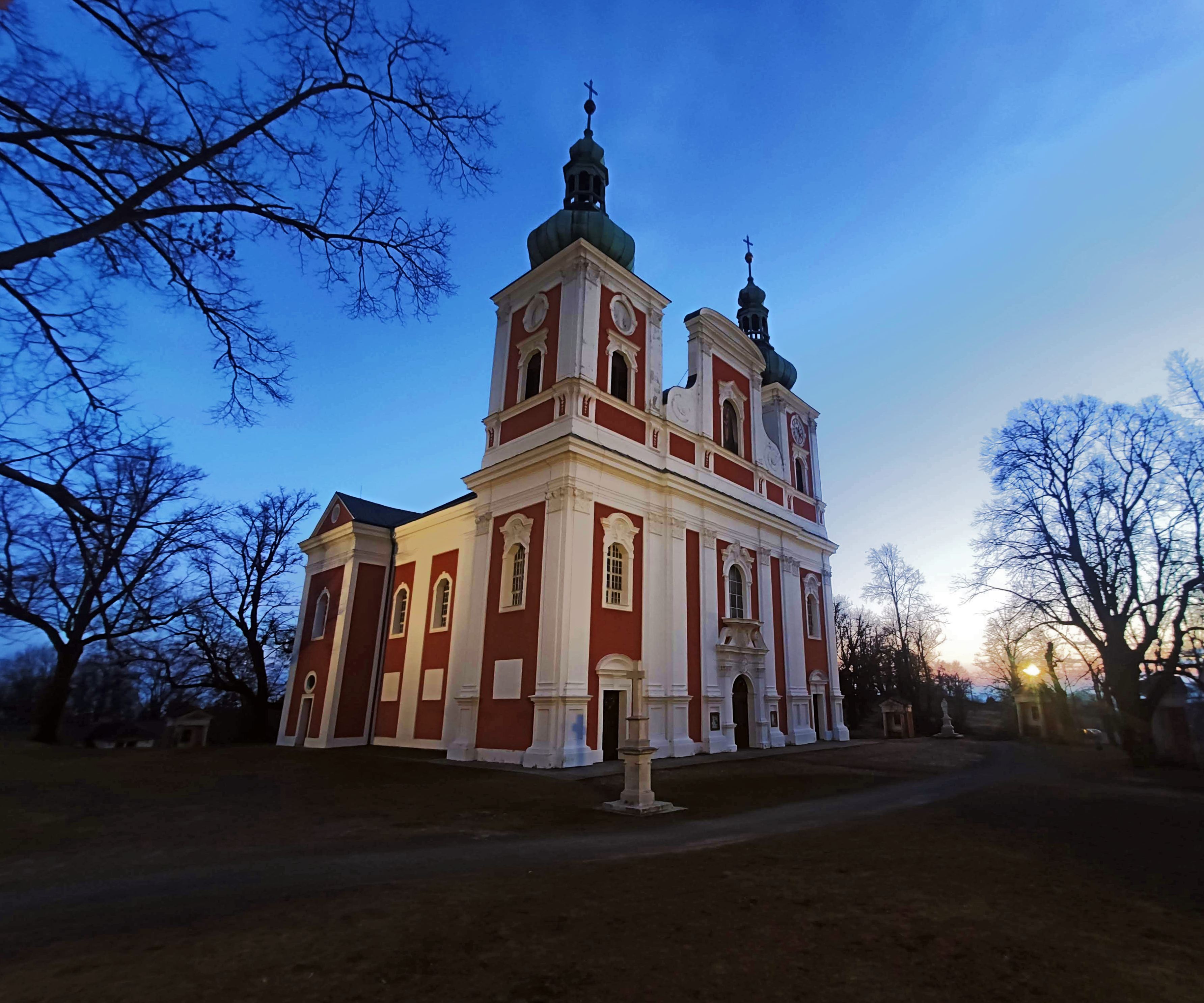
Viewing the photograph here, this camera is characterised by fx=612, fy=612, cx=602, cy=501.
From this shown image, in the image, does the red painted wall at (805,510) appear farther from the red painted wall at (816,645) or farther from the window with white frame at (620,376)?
the window with white frame at (620,376)

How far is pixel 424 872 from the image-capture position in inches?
261

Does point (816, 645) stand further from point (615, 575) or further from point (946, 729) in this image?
point (615, 575)

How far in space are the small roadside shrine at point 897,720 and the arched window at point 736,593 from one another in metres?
16.2

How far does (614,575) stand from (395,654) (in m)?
11.9

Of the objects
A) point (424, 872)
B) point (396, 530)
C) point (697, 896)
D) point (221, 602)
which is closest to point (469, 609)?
point (396, 530)

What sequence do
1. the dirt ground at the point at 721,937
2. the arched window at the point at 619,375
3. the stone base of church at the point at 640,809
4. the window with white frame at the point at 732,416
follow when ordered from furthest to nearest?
1. the window with white frame at the point at 732,416
2. the arched window at the point at 619,375
3. the stone base of church at the point at 640,809
4. the dirt ground at the point at 721,937

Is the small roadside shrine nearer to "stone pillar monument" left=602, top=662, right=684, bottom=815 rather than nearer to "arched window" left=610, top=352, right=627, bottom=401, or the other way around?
"arched window" left=610, top=352, right=627, bottom=401

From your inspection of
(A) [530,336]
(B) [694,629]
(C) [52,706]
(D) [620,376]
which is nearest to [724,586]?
(B) [694,629]

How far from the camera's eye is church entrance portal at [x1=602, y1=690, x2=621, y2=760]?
18000 mm

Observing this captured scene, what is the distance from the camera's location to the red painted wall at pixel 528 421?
810 inches

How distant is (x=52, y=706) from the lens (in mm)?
21812

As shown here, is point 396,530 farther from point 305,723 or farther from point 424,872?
point 424,872

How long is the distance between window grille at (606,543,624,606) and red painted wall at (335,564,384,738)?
42.5ft

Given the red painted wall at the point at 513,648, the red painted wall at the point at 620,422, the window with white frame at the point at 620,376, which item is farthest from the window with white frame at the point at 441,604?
the window with white frame at the point at 620,376
